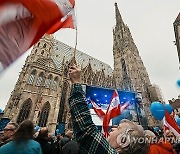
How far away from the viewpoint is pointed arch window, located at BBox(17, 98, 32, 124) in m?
21.0

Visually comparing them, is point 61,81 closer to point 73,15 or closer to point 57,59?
point 57,59

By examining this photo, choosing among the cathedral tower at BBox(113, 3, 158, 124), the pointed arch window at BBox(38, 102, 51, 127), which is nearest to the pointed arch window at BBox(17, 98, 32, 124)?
the pointed arch window at BBox(38, 102, 51, 127)

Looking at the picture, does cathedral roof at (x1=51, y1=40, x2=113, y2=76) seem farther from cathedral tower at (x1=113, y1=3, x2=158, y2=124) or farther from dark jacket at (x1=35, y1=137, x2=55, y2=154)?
dark jacket at (x1=35, y1=137, x2=55, y2=154)

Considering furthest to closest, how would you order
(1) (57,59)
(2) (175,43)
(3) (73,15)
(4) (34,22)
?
1. (1) (57,59)
2. (2) (175,43)
3. (3) (73,15)
4. (4) (34,22)

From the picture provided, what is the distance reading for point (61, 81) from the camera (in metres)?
26.4

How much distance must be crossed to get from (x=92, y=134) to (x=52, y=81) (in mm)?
25744

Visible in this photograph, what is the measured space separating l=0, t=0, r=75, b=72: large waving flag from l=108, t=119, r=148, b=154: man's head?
111 centimetres

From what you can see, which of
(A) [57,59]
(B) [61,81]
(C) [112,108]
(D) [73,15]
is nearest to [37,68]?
(B) [61,81]

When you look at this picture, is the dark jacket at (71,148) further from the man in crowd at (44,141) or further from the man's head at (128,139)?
the man's head at (128,139)

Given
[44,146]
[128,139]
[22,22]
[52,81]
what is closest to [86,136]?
[128,139]

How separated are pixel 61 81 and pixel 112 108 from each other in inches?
843

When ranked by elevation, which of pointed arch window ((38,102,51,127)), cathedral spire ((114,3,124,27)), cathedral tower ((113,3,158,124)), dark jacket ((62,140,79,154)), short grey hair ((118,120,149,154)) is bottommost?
dark jacket ((62,140,79,154))

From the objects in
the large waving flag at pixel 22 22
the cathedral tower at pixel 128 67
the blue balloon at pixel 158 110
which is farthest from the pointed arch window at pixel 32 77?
the large waving flag at pixel 22 22

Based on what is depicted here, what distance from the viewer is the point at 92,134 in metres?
1.15
